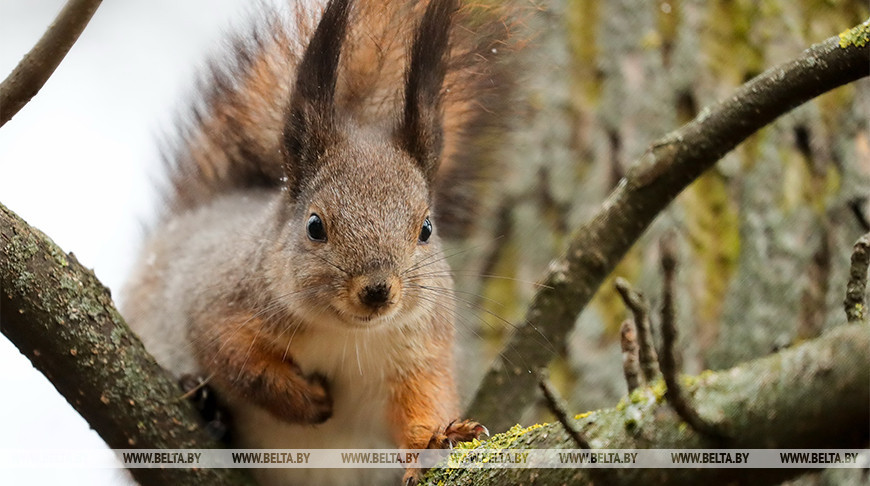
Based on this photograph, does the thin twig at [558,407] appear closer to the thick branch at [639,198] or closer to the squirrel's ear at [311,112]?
the thick branch at [639,198]

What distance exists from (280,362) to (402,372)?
31cm

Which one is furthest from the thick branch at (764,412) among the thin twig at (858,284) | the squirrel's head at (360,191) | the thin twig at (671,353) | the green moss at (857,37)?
the green moss at (857,37)

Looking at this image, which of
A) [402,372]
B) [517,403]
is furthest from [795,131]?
[402,372]

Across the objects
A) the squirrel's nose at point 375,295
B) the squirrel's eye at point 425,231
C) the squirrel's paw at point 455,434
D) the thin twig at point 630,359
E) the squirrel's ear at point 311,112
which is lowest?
the thin twig at point 630,359

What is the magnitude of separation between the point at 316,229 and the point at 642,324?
3.46 ft

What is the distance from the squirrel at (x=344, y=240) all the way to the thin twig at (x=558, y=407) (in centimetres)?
65

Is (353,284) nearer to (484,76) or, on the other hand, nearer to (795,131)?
(484,76)

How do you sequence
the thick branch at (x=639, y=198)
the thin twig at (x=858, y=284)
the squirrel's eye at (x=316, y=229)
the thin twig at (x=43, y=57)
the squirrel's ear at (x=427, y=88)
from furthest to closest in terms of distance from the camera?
1. the squirrel's ear at (x=427, y=88)
2. the squirrel's eye at (x=316, y=229)
3. the thick branch at (x=639, y=198)
4. the thin twig at (x=43, y=57)
5. the thin twig at (x=858, y=284)

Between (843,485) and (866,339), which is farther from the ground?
(843,485)

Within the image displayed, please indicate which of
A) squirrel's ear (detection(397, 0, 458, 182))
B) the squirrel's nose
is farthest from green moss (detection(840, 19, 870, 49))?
the squirrel's nose

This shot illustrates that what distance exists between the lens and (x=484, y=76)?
2.38 metres

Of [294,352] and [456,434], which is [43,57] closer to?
[294,352]

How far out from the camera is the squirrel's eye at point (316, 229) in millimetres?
2029

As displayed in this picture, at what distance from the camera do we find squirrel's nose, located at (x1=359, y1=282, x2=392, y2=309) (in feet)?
5.97
